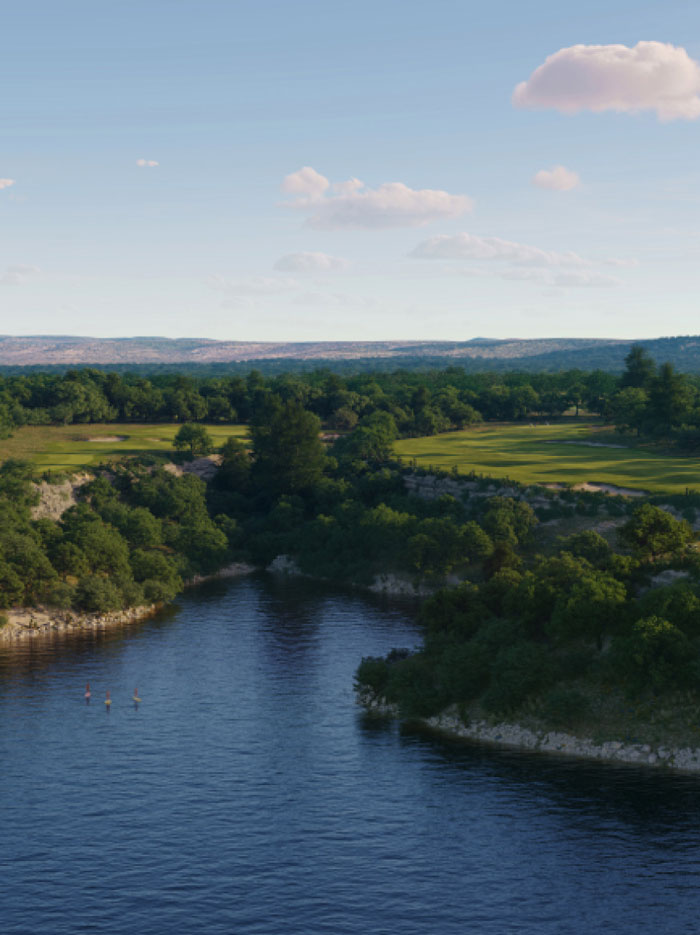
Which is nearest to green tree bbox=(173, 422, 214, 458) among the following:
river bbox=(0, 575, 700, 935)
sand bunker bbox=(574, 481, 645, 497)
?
sand bunker bbox=(574, 481, 645, 497)

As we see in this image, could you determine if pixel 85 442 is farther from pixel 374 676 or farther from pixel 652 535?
pixel 652 535

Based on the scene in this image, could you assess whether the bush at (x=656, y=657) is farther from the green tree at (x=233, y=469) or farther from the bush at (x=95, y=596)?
the green tree at (x=233, y=469)

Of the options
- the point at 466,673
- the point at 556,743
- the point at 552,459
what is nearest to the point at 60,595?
the point at 466,673

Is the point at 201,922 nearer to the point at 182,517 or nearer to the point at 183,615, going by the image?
the point at 183,615

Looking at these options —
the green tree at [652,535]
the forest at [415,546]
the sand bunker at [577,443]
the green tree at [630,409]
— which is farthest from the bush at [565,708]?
the green tree at [630,409]

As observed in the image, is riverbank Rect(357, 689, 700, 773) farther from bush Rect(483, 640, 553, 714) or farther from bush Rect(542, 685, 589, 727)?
bush Rect(483, 640, 553, 714)

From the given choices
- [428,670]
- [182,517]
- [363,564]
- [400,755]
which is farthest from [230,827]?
[182,517]
